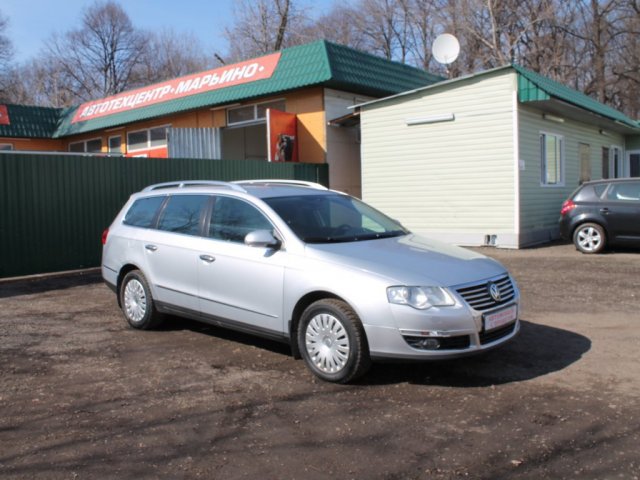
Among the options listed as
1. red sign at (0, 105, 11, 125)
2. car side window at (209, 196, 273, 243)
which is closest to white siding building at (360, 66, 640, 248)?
car side window at (209, 196, 273, 243)

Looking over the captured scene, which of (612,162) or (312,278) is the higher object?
(612,162)

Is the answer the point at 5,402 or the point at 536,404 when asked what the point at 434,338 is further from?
the point at 5,402

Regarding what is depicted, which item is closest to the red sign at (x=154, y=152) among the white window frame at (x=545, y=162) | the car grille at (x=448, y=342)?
the white window frame at (x=545, y=162)

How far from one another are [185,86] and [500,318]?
17.3m

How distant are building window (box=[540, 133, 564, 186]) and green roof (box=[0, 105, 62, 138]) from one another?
20.4 metres

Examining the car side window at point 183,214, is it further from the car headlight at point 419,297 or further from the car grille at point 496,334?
the car grille at point 496,334

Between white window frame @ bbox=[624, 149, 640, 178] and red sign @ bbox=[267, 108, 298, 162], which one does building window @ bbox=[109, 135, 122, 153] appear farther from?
white window frame @ bbox=[624, 149, 640, 178]

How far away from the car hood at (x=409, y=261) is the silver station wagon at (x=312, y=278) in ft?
0.04

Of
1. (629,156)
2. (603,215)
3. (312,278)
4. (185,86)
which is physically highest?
(185,86)

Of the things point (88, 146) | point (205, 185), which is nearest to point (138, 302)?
point (205, 185)

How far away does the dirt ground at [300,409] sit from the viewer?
3.45m

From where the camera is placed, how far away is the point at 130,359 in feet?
18.6

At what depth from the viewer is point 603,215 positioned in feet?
39.0

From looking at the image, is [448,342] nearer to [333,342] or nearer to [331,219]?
[333,342]
